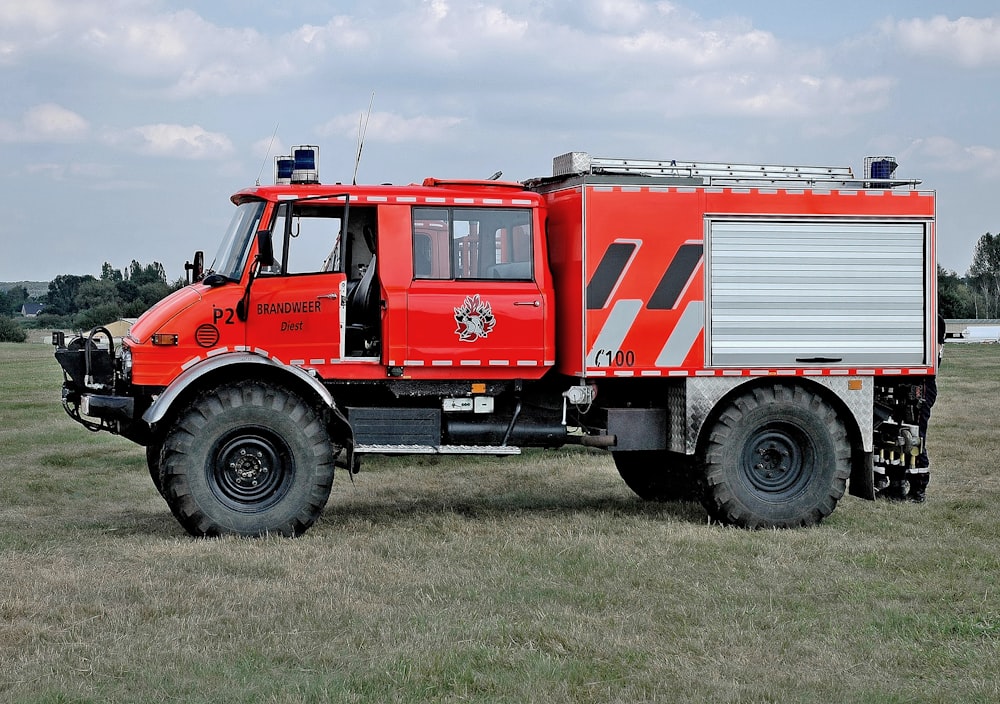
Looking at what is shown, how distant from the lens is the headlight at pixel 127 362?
998 cm

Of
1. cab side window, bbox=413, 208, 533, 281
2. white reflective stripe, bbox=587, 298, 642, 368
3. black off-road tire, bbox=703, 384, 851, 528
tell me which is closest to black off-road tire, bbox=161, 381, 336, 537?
cab side window, bbox=413, 208, 533, 281

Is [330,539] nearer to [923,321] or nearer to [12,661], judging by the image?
[12,661]

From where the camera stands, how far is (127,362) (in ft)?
33.1

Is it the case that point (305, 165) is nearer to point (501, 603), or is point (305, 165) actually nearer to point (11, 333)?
point (501, 603)

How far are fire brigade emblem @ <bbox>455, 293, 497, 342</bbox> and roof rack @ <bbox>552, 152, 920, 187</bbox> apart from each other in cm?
145

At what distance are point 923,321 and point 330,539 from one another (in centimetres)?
549

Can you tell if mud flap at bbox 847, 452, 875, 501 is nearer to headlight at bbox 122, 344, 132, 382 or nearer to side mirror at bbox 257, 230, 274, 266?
side mirror at bbox 257, 230, 274, 266

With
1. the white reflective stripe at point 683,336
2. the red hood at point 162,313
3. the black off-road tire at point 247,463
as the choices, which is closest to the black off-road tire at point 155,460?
the black off-road tire at point 247,463

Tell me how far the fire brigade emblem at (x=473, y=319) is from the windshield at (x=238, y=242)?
1802mm

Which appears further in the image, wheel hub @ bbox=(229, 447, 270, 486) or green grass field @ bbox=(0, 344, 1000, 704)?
wheel hub @ bbox=(229, 447, 270, 486)

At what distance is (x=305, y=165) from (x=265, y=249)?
0.99m

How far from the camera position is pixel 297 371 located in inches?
391

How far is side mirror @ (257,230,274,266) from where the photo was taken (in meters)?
9.99

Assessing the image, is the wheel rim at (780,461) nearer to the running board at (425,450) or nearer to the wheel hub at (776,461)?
the wheel hub at (776,461)
